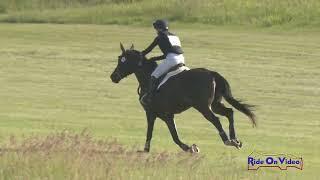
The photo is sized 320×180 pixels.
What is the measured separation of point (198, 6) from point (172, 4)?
1.94 metres

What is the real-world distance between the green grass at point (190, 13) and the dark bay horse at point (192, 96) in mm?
34295

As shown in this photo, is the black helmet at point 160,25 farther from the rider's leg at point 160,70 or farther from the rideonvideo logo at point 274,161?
the rideonvideo logo at point 274,161

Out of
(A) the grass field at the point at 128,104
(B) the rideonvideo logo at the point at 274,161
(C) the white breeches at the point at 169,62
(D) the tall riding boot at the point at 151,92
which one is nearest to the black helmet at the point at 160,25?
(C) the white breeches at the point at 169,62

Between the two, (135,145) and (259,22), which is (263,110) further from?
(259,22)

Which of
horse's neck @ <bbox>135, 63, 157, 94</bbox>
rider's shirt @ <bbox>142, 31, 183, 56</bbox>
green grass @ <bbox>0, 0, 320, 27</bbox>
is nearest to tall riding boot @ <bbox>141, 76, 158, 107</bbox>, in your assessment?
horse's neck @ <bbox>135, 63, 157, 94</bbox>

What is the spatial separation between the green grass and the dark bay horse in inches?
1350

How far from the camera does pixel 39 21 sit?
5475 cm

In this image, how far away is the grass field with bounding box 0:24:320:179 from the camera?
13680 millimetres

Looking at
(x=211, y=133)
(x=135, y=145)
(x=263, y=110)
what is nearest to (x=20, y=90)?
(x=263, y=110)

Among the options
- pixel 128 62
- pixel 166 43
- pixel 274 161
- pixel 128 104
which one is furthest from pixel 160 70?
pixel 128 104

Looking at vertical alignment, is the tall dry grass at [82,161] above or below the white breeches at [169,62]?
below

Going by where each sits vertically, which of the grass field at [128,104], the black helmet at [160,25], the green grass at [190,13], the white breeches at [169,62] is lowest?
the green grass at [190,13]

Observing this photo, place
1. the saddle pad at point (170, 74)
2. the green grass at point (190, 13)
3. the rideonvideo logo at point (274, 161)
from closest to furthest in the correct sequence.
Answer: the rideonvideo logo at point (274, 161) → the saddle pad at point (170, 74) → the green grass at point (190, 13)

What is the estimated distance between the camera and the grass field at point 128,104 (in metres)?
13.7
